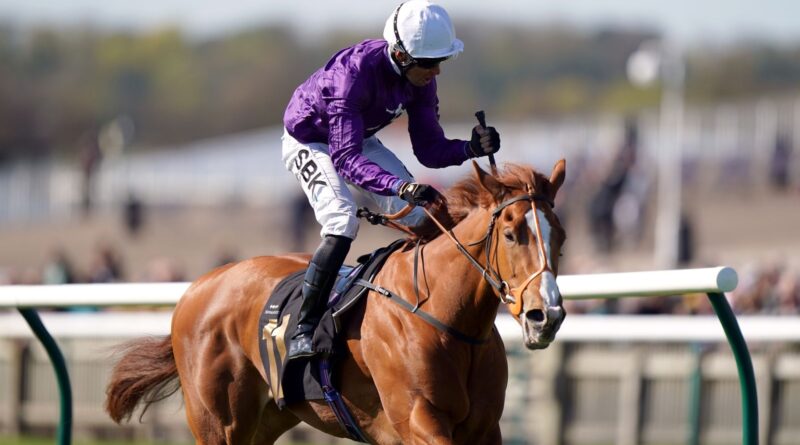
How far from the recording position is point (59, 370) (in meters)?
6.02

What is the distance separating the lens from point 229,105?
5484cm

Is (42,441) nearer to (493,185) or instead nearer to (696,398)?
(696,398)

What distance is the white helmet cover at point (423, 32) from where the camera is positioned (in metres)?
4.77

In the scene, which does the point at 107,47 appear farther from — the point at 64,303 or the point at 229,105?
the point at 64,303

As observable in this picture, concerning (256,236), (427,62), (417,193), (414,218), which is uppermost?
(427,62)

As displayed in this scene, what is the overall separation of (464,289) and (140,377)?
6.42 feet

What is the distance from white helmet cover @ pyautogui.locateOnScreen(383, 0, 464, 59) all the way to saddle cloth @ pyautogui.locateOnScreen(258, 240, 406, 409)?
2.55 feet

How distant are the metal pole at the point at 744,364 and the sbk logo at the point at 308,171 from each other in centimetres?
170

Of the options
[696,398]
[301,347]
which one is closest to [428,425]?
[301,347]

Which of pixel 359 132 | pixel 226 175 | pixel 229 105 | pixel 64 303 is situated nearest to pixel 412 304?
pixel 359 132

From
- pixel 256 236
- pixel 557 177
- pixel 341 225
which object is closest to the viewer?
pixel 557 177

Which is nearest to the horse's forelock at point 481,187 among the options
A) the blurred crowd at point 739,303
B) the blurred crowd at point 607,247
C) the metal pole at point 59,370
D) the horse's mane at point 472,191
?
the horse's mane at point 472,191

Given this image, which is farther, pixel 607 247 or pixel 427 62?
pixel 607 247

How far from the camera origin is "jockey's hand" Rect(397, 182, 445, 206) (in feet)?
15.0
